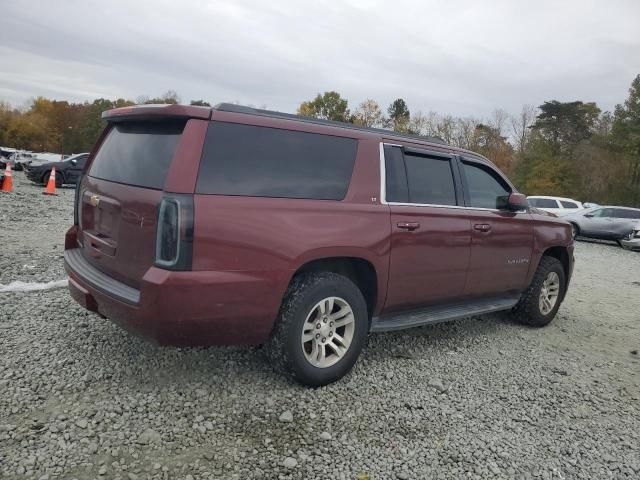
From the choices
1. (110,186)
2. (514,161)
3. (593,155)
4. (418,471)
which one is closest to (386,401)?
(418,471)

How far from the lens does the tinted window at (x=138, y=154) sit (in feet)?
9.83

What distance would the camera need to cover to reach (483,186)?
4766 millimetres

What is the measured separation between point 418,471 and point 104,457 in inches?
63.2

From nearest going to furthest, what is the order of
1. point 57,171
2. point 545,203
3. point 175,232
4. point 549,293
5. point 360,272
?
point 175,232, point 360,272, point 549,293, point 57,171, point 545,203

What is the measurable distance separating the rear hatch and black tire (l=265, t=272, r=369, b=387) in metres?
0.91

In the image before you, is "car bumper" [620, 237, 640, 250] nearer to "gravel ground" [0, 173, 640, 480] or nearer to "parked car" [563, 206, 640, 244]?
"parked car" [563, 206, 640, 244]

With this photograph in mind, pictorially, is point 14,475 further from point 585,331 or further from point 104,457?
point 585,331

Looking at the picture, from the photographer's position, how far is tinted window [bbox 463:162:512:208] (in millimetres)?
4600

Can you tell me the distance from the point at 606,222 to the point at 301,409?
18.7 metres

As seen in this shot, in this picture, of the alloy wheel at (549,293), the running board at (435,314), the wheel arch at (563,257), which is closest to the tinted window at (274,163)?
the running board at (435,314)

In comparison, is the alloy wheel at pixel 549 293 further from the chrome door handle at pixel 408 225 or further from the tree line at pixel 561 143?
the tree line at pixel 561 143

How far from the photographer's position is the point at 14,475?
7.55 ft

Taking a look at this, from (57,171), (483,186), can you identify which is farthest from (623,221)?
(57,171)

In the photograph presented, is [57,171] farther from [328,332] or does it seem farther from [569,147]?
[569,147]
